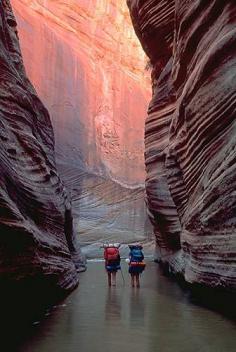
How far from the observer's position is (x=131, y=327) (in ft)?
18.9

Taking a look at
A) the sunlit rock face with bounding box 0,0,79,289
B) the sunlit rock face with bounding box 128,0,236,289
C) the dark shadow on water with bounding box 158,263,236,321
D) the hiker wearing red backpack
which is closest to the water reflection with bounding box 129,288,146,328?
the dark shadow on water with bounding box 158,263,236,321

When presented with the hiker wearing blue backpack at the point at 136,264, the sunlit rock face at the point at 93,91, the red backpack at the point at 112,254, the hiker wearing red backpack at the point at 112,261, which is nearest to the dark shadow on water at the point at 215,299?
the hiker wearing blue backpack at the point at 136,264

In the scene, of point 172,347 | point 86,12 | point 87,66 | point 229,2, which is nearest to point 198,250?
point 172,347

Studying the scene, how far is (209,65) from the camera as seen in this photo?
7273 mm

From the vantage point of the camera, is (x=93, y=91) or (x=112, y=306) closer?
(x=112, y=306)

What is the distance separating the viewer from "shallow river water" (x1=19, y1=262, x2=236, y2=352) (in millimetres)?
4723

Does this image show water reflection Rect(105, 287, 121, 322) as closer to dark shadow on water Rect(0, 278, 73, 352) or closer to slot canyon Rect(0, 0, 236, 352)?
slot canyon Rect(0, 0, 236, 352)

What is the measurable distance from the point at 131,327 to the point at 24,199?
2.81 meters

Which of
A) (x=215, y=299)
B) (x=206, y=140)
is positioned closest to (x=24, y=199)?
(x=206, y=140)

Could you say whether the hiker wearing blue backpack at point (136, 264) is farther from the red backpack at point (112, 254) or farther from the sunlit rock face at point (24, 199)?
the sunlit rock face at point (24, 199)

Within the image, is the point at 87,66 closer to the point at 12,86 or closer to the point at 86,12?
the point at 86,12

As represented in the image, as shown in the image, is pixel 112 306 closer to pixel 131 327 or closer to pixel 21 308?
pixel 21 308

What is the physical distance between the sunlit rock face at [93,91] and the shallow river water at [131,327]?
19.4 m

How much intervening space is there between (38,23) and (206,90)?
2908cm
